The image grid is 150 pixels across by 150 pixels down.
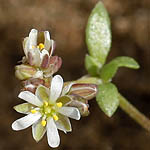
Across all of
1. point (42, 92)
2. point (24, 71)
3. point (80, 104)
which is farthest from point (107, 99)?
point (24, 71)

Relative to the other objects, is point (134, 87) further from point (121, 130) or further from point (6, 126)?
point (6, 126)

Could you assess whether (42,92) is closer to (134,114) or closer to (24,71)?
(24,71)

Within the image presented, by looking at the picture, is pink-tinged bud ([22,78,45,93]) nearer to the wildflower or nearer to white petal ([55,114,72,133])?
the wildflower

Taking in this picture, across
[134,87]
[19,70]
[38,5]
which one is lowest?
[134,87]

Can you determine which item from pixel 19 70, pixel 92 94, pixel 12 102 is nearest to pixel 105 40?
pixel 92 94

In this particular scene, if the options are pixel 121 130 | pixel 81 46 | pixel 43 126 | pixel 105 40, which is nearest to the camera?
pixel 43 126

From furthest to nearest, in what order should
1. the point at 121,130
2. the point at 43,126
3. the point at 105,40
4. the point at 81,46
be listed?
the point at 81,46
the point at 121,130
the point at 105,40
the point at 43,126

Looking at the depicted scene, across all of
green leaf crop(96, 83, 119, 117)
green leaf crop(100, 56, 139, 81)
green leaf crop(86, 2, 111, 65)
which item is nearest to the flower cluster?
green leaf crop(96, 83, 119, 117)

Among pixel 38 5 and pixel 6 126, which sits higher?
pixel 38 5
